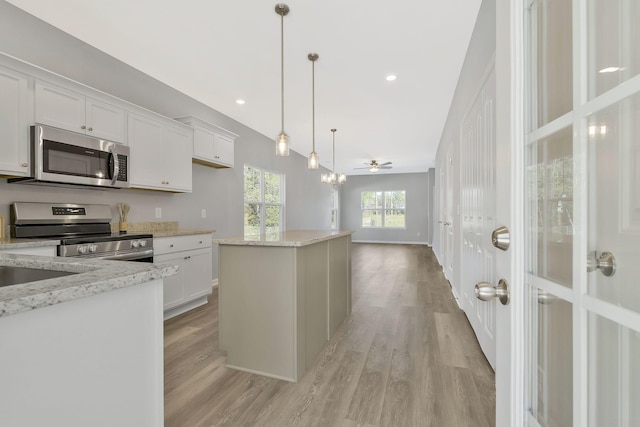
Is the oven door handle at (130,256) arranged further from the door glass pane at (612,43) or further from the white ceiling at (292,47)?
the door glass pane at (612,43)

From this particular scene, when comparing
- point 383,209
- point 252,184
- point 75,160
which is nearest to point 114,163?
point 75,160

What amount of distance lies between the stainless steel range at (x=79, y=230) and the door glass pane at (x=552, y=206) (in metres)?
2.77

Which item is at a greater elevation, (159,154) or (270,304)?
(159,154)

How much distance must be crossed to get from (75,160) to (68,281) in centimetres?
239

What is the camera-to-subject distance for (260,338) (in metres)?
2.04

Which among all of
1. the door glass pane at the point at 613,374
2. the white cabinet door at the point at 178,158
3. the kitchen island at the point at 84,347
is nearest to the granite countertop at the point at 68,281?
the kitchen island at the point at 84,347

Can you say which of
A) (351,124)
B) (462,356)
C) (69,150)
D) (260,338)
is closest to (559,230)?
(260,338)

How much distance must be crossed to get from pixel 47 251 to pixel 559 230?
111 inches

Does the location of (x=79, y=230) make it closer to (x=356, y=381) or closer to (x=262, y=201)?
(x=356, y=381)

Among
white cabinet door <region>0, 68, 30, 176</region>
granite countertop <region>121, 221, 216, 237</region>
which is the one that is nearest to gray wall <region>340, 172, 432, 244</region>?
granite countertop <region>121, 221, 216, 237</region>

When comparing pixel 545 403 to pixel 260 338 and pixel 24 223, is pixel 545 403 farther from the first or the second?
pixel 24 223

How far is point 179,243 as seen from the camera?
3178 mm

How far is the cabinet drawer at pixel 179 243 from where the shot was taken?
2.93 meters

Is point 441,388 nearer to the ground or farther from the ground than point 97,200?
nearer to the ground
